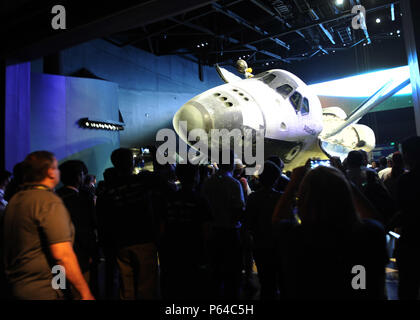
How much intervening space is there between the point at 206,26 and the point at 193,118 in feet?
34.0

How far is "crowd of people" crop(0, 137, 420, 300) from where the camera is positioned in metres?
1.64

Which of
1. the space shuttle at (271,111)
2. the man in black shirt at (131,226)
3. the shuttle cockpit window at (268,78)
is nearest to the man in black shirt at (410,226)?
the man in black shirt at (131,226)

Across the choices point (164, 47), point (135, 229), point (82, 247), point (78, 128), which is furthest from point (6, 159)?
point (164, 47)

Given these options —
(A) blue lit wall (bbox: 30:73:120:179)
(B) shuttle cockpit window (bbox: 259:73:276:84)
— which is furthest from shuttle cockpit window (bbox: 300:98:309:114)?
(A) blue lit wall (bbox: 30:73:120:179)

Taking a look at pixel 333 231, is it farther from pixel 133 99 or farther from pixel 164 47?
pixel 164 47

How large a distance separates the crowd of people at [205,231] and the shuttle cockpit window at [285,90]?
2.94 m

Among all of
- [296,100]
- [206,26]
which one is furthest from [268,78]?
[206,26]

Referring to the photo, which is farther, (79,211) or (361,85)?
(361,85)

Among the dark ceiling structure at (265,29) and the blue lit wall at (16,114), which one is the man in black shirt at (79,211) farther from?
the dark ceiling structure at (265,29)

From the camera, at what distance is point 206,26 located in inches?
540

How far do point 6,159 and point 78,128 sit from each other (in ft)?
9.49

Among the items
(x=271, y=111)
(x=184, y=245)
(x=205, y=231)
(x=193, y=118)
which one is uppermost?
(x=271, y=111)

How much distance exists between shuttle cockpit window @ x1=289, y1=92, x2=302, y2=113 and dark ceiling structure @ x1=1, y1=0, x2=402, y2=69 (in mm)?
2956

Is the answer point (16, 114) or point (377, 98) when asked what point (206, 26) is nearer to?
point (377, 98)
